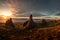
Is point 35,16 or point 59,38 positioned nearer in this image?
point 59,38

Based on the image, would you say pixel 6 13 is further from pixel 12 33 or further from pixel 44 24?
pixel 44 24

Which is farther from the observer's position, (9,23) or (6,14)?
(6,14)

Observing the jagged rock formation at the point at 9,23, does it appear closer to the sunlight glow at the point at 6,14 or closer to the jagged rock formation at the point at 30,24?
the sunlight glow at the point at 6,14

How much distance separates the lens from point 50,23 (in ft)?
20.1

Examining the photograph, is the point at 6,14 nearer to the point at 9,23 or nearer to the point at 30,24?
the point at 9,23

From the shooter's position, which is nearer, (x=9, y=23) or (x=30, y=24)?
(x=9, y=23)

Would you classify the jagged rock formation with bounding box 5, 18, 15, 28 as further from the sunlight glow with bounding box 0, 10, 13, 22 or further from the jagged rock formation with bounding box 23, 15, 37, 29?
the jagged rock formation with bounding box 23, 15, 37, 29

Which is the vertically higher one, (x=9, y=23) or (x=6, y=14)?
(x=6, y=14)

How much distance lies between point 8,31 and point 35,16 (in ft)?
4.07

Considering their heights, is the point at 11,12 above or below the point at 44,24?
above

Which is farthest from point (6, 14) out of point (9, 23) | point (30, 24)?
point (30, 24)

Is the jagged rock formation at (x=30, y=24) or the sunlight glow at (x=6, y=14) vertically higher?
the sunlight glow at (x=6, y=14)

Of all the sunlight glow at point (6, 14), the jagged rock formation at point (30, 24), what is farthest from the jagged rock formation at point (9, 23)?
the jagged rock formation at point (30, 24)

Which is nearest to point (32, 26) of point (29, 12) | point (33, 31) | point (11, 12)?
point (33, 31)
